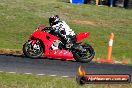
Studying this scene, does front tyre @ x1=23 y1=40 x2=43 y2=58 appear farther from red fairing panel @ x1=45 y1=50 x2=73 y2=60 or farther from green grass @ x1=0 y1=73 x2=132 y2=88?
green grass @ x1=0 y1=73 x2=132 y2=88

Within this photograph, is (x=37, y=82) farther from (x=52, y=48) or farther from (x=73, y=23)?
(x=73, y=23)

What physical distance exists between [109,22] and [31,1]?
1038cm

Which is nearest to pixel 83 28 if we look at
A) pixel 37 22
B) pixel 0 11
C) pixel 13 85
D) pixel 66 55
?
pixel 37 22

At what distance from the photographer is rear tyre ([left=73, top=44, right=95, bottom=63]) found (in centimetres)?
1711

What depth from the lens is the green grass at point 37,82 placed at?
11398 mm

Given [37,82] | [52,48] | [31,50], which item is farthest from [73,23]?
[37,82]

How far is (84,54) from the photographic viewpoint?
17172 millimetres

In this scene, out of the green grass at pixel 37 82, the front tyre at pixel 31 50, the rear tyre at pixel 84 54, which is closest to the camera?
the green grass at pixel 37 82

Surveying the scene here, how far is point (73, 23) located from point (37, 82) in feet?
62.1

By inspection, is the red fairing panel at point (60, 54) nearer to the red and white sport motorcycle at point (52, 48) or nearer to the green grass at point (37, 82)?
the red and white sport motorcycle at point (52, 48)

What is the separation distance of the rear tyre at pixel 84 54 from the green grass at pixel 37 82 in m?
3.97

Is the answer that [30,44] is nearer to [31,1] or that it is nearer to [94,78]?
[94,78]

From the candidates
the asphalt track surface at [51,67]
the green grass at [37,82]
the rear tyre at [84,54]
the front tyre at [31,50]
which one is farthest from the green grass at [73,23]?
the green grass at [37,82]

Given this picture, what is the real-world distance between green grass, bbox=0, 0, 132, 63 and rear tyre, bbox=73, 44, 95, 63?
3.38m
